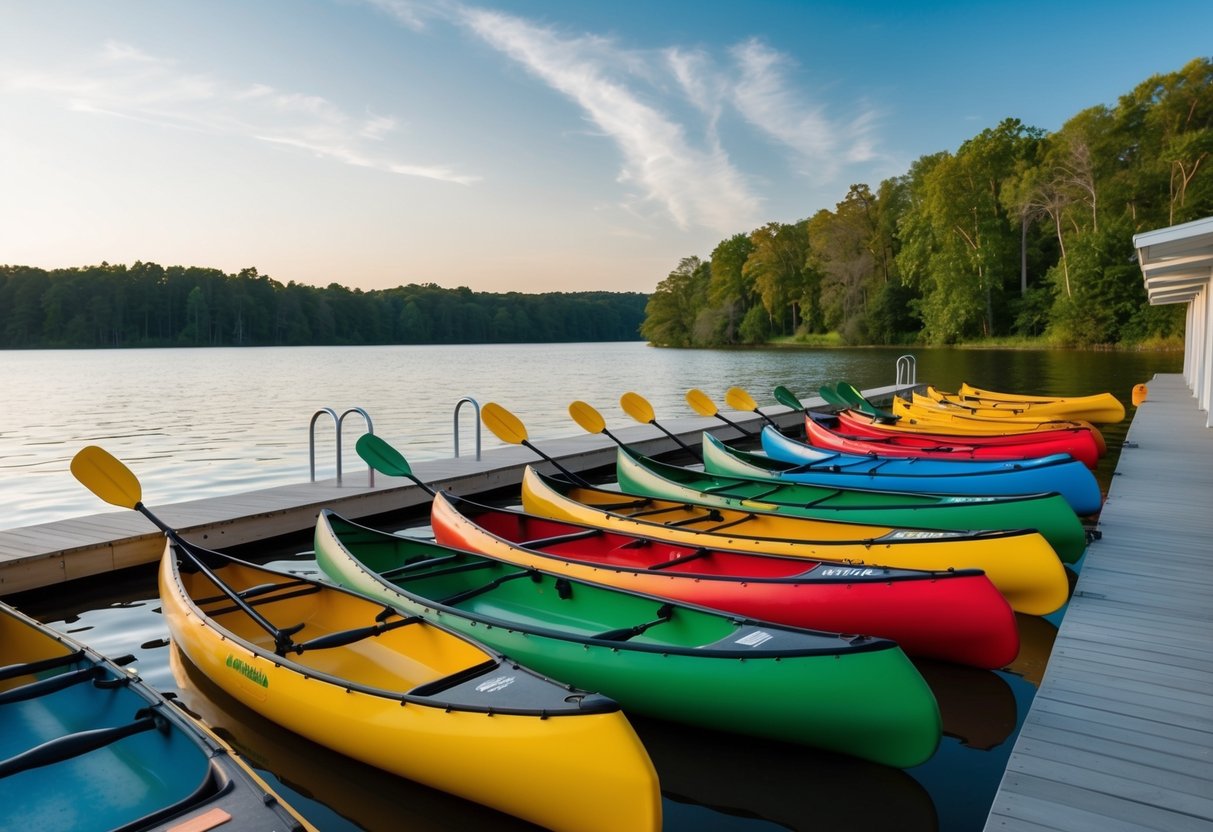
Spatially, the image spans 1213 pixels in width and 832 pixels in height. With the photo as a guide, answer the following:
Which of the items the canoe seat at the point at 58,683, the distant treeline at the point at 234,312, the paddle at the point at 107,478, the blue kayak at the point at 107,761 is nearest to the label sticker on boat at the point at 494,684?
the blue kayak at the point at 107,761

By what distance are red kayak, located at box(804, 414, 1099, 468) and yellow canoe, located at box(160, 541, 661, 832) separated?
26.4 feet

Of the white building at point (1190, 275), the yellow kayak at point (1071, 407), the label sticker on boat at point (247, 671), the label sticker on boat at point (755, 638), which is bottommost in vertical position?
the label sticker on boat at point (247, 671)

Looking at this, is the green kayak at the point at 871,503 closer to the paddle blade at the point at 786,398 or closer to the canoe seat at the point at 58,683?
the canoe seat at the point at 58,683

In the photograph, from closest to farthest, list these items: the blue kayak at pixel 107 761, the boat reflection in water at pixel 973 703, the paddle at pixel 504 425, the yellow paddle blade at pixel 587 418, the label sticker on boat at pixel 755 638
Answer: the blue kayak at pixel 107 761
the label sticker on boat at pixel 755 638
the boat reflection in water at pixel 973 703
the paddle at pixel 504 425
the yellow paddle blade at pixel 587 418

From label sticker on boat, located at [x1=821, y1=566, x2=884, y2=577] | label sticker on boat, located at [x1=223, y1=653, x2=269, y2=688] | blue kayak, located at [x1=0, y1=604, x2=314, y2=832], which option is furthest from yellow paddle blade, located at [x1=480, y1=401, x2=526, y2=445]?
blue kayak, located at [x1=0, y1=604, x2=314, y2=832]

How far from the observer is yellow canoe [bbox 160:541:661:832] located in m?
3.11

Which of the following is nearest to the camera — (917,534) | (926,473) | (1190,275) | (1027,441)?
(917,534)

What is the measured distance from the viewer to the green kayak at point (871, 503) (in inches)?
272

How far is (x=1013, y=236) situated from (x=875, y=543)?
205 ft

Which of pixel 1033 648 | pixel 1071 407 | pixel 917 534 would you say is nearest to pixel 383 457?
pixel 917 534

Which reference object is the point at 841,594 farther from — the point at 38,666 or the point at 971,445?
the point at 971,445

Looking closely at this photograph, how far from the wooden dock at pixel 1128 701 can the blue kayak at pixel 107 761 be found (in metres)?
Answer: 2.83

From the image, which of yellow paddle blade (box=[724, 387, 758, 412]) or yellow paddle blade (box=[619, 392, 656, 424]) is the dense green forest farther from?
yellow paddle blade (box=[619, 392, 656, 424])

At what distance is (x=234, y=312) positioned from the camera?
3922 inches
